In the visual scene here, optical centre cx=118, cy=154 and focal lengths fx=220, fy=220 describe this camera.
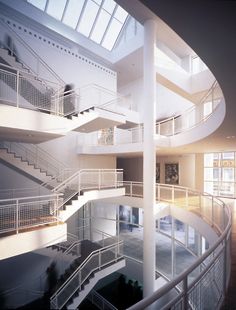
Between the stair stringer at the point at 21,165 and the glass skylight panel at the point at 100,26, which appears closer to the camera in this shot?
the stair stringer at the point at 21,165

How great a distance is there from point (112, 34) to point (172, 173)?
36.5 feet

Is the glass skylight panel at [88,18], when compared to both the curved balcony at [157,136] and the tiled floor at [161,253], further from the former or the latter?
the tiled floor at [161,253]

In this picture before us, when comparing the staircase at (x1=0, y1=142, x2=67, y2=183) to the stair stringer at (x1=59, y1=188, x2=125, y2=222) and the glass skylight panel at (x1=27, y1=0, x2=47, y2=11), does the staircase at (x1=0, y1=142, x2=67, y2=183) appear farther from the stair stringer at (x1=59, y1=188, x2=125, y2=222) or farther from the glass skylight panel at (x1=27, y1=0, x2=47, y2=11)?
the glass skylight panel at (x1=27, y1=0, x2=47, y2=11)

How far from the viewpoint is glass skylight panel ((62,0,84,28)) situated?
12.9 metres

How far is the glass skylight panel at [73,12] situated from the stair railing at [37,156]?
793 centimetres

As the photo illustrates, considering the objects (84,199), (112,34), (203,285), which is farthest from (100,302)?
(112,34)

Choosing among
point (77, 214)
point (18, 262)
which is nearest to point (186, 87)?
point (77, 214)

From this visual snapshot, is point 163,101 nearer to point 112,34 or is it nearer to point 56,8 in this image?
point 112,34

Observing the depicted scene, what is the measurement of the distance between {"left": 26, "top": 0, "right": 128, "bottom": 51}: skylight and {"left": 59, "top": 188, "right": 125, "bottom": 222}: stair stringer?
1039cm

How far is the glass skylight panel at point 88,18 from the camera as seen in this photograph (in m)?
13.2

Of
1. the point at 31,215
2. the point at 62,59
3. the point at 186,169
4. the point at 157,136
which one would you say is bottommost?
the point at 31,215

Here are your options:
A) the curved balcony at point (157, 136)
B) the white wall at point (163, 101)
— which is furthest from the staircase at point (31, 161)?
the white wall at point (163, 101)

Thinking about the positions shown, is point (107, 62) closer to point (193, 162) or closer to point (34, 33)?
point (34, 33)

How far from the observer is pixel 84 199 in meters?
8.43
